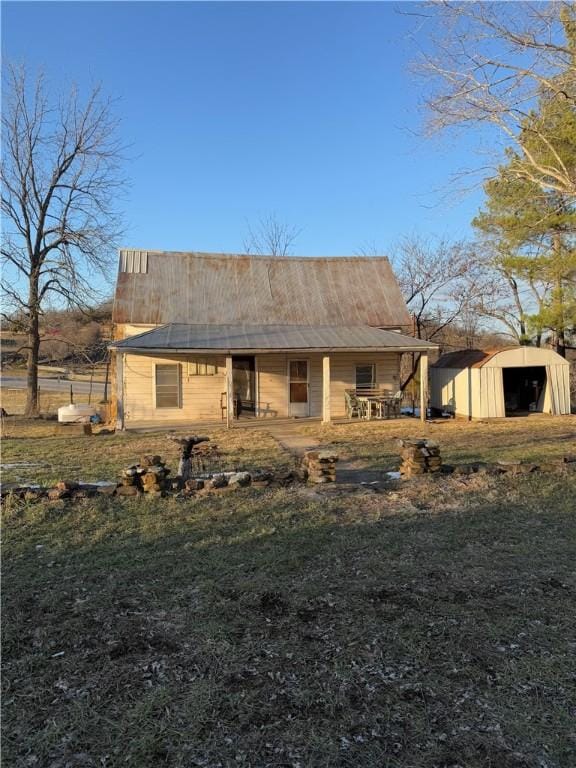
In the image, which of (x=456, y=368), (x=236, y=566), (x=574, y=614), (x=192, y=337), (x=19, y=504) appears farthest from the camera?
(x=456, y=368)

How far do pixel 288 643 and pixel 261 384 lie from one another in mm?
13456

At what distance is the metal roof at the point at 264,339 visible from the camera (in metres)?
13.5

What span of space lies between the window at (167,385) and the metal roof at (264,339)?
1.28m

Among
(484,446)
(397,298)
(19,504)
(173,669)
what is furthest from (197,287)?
(173,669)

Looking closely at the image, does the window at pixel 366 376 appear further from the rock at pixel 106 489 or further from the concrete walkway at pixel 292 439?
the rock at pixel 106 489

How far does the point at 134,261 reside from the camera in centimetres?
Result: 1773

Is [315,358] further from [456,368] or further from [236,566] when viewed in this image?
[236,566]

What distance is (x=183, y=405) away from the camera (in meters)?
15.8

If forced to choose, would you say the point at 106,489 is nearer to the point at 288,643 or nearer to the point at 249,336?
the point at 288,643

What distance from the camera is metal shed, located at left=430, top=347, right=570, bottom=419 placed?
16500 millimetres

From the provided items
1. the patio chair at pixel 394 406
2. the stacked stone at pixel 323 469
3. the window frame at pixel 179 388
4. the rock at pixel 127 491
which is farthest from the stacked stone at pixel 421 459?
the window frame at pixel 179 388

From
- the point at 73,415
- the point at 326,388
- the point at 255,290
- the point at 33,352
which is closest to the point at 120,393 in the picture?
the point at 73,415

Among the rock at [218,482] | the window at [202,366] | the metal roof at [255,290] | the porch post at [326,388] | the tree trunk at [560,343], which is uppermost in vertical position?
the metal roof at [255,290]

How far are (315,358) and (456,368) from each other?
5.20m
